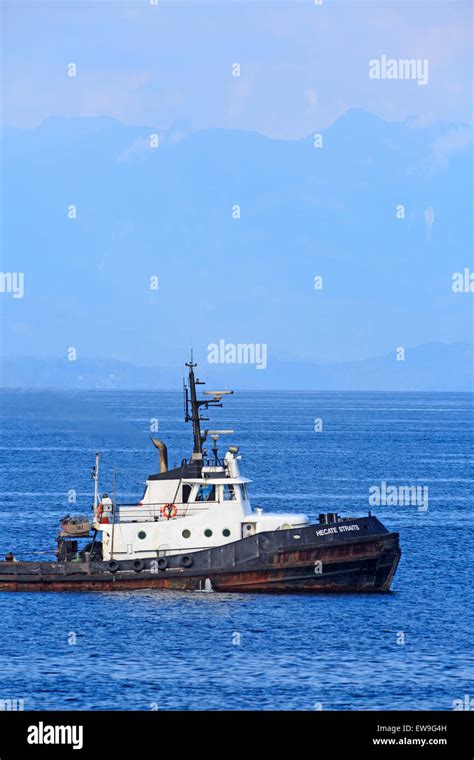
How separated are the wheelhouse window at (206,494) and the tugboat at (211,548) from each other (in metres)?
0.04

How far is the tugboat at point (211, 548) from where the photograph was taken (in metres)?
52.0

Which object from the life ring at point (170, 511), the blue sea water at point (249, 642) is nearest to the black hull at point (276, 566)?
the blue sea water at point (249, 642)

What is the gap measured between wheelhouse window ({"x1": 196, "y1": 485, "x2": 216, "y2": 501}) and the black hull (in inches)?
88.9

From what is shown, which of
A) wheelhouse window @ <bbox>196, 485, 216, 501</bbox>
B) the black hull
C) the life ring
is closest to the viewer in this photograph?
the black hull

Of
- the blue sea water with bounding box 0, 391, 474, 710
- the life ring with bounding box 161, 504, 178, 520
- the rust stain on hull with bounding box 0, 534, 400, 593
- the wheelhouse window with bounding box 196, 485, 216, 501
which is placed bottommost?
the blue sea water with bounding box 0, 391, 474, 710

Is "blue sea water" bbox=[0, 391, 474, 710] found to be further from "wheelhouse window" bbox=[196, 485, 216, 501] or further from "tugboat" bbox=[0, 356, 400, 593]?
"wheelhouse window" bbox=[196, 485, 216, 501]

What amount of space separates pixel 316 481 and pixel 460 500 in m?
12.8

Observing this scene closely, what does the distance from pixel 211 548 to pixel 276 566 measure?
7.93 ft

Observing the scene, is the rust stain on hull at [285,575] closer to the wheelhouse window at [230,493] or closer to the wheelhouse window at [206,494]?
the wheelhouse window at [230,493]

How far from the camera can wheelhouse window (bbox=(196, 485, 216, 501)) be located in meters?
53.4

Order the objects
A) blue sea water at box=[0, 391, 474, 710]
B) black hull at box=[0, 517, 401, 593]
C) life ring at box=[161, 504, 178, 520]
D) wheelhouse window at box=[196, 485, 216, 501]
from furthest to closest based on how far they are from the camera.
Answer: wheelhouse window at box=[196, 485, 216, 501] < life ring at box=[161, 504, 178, 520] < black hull at box=[0, 517, 401, 593] < blue sea water at box=[0, 391, 474, 710]

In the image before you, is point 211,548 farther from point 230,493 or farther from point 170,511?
point 230,493

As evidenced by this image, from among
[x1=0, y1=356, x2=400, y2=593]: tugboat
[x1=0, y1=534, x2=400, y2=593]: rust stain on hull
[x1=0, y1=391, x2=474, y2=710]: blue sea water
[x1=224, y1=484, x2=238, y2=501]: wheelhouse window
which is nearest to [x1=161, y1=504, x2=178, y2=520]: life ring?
[x1=0, y1=356, x2=400, y2=593]: tugboat

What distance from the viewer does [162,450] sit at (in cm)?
5562
